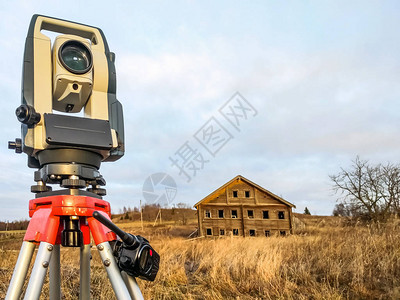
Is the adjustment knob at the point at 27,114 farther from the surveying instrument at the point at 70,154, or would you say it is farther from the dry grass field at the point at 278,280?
the dry grass field at the point at 278,280

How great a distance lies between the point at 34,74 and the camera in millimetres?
1534

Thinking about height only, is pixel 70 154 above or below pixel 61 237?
above

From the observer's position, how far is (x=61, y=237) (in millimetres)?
1462

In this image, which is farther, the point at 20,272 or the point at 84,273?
the point at 84,273

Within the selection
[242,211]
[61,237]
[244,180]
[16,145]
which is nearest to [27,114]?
[16,145]

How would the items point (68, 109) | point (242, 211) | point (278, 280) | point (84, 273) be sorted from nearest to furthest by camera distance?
point (84, 273)
point (68, 109)
point (278, 280)
point (242, 211)

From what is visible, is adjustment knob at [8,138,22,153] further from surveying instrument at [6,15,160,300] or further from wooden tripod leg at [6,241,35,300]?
wooden tripod leg at [6,241,35,300]

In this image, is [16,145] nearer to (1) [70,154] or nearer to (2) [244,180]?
(1) [70,154]

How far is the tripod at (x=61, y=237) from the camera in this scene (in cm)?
122

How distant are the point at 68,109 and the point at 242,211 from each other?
1971 centimetres

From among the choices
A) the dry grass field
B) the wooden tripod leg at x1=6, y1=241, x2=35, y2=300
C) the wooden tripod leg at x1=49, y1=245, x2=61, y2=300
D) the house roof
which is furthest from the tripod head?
the house roof

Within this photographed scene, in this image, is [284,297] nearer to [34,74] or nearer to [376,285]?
[376,285]

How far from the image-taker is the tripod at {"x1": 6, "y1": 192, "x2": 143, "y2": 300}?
1216 mm

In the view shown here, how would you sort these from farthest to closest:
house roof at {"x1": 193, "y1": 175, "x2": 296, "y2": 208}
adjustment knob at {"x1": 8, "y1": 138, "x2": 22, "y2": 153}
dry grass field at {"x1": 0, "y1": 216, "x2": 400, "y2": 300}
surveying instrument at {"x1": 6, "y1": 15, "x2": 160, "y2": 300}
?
house roof at {"x1": 193, "y1": 175, "x2": 296, "y2": 208} → dry grass field at {"x1": 0, "y1": 216, "x2": 400, "y2": 300} → adjustment knob at {"x1": 8, "y1": 138, "x2": 22, "y2": 153} → surveying instrument at {"x1": 6, "y1": 15, "x2": 160, "y2": 300}
